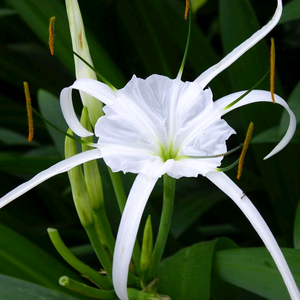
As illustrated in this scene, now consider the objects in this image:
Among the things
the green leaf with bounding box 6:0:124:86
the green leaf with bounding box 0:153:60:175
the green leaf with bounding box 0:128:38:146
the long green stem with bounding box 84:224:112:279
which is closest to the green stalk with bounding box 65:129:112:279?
the long green stem with bounding box 84:224:112:279

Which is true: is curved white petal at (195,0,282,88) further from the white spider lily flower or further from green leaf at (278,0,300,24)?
green leaf at (278,0,300,24)

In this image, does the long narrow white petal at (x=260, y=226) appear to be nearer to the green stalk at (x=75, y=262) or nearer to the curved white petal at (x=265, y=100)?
the curved white petal at (x=265, y=100)

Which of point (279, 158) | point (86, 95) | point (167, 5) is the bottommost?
point (86, 95)

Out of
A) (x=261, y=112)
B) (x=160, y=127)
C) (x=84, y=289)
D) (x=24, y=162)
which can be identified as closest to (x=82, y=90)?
(x=160, y=127)

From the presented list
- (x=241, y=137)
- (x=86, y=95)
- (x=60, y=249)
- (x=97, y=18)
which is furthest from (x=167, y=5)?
(x=60, y=249)

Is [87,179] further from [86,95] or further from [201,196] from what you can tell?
[201,196]

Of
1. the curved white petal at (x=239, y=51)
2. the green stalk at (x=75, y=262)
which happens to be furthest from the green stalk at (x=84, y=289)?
the curved white petal at (x=239, y=51)
